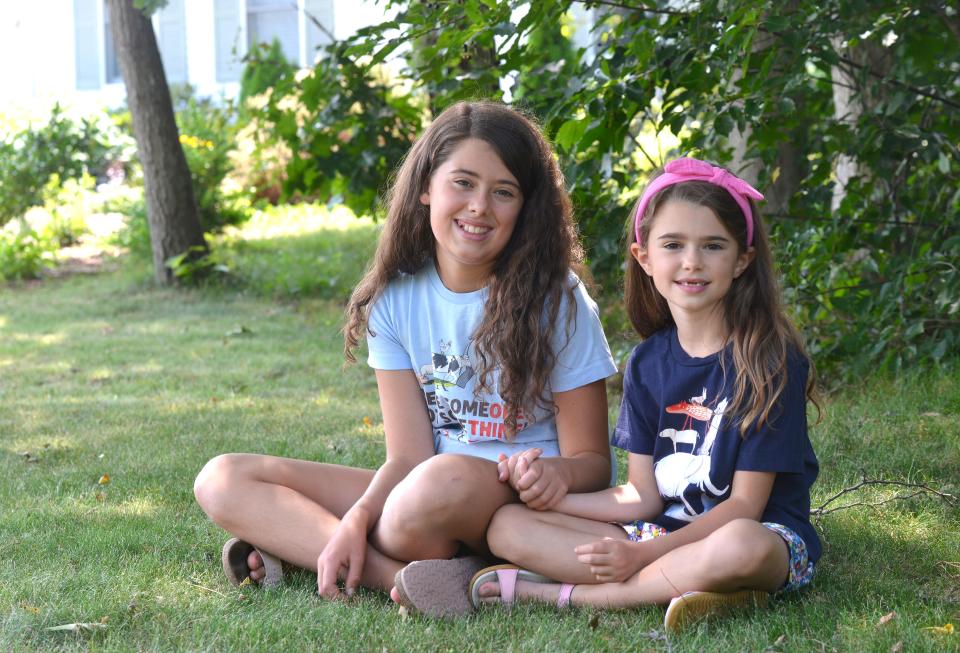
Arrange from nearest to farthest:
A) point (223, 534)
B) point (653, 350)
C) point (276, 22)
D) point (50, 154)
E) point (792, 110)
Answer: point (653, 350) → point (223, 534) → point (792, 110) → point (50, 154) → point (276, 22)

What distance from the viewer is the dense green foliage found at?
3766 millimetres

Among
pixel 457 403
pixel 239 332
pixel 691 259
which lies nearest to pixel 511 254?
pixel 457 403

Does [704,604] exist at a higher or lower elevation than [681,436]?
lower

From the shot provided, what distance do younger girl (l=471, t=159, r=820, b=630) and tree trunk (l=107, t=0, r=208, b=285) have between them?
674 cm

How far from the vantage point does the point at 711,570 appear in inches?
95.1

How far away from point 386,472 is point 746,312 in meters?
1.00

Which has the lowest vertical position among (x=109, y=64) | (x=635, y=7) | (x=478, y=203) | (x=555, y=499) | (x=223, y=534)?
(x=223, y=534)

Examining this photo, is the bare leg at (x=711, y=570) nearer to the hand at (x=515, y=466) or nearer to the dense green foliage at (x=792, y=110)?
the hand at (x=515, y=466)

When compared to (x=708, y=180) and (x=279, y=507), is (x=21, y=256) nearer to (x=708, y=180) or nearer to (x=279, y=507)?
(x=279, y=507)

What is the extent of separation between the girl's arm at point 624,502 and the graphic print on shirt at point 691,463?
0.03 metres

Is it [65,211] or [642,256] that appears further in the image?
[65,211]

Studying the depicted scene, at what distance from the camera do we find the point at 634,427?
2832 millimetres

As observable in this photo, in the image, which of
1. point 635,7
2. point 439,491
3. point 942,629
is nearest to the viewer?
point 942,629

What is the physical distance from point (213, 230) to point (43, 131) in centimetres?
293
